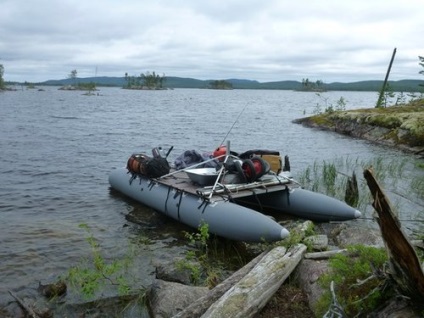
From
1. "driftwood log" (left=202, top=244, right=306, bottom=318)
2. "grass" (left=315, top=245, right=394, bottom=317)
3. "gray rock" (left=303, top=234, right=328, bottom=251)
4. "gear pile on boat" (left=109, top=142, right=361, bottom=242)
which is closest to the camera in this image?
"grass" (left=315, top=245, right=394, bottom=317)

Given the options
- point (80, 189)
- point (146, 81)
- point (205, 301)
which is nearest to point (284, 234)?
point (205, 301)

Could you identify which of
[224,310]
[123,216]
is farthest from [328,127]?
[224,310]

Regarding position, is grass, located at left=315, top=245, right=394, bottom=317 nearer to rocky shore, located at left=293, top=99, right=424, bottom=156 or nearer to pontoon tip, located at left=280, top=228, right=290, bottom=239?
pontoon tip, located at left=280, top=228, right=290, bottom=239

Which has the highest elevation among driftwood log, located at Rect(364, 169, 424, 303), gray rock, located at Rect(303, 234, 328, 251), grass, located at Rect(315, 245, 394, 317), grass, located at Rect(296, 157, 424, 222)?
driftwood log, located at Rect(364, 169, 424, 303)

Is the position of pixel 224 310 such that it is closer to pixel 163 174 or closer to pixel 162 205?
pixel 162 205

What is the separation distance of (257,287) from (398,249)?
1.94m

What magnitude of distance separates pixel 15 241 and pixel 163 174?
3845 millimetres

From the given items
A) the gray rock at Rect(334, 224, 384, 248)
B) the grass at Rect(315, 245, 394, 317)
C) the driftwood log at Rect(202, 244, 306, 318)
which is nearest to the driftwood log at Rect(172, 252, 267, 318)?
the driftwood log at Rect(202, 244, 306, 318)

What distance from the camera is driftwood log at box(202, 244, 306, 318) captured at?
14.5 ft

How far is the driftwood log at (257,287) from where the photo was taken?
442 cm

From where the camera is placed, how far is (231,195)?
9141 mm

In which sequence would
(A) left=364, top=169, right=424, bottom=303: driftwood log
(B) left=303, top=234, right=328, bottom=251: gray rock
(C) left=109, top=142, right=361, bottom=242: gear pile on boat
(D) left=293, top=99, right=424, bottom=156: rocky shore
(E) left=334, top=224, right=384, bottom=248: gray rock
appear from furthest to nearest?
(D) left=293, top=99, right=424, bottom=156: rocky shore → (C) left=109, top=142, right=361, bottom=242: gear pile on boat → (E) left=334, top=224, right=384, bottom=248: gray rock → (B) left=303, top=234, right=328, bottom=251: gray rock → (A) left=364, top=169, right=424, bottom=303: driftwood log

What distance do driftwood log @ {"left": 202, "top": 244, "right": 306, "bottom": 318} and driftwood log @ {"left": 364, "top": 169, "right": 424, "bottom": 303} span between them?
65.9 inches

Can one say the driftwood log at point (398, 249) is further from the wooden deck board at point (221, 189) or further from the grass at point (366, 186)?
the grass at point (366, 186)
